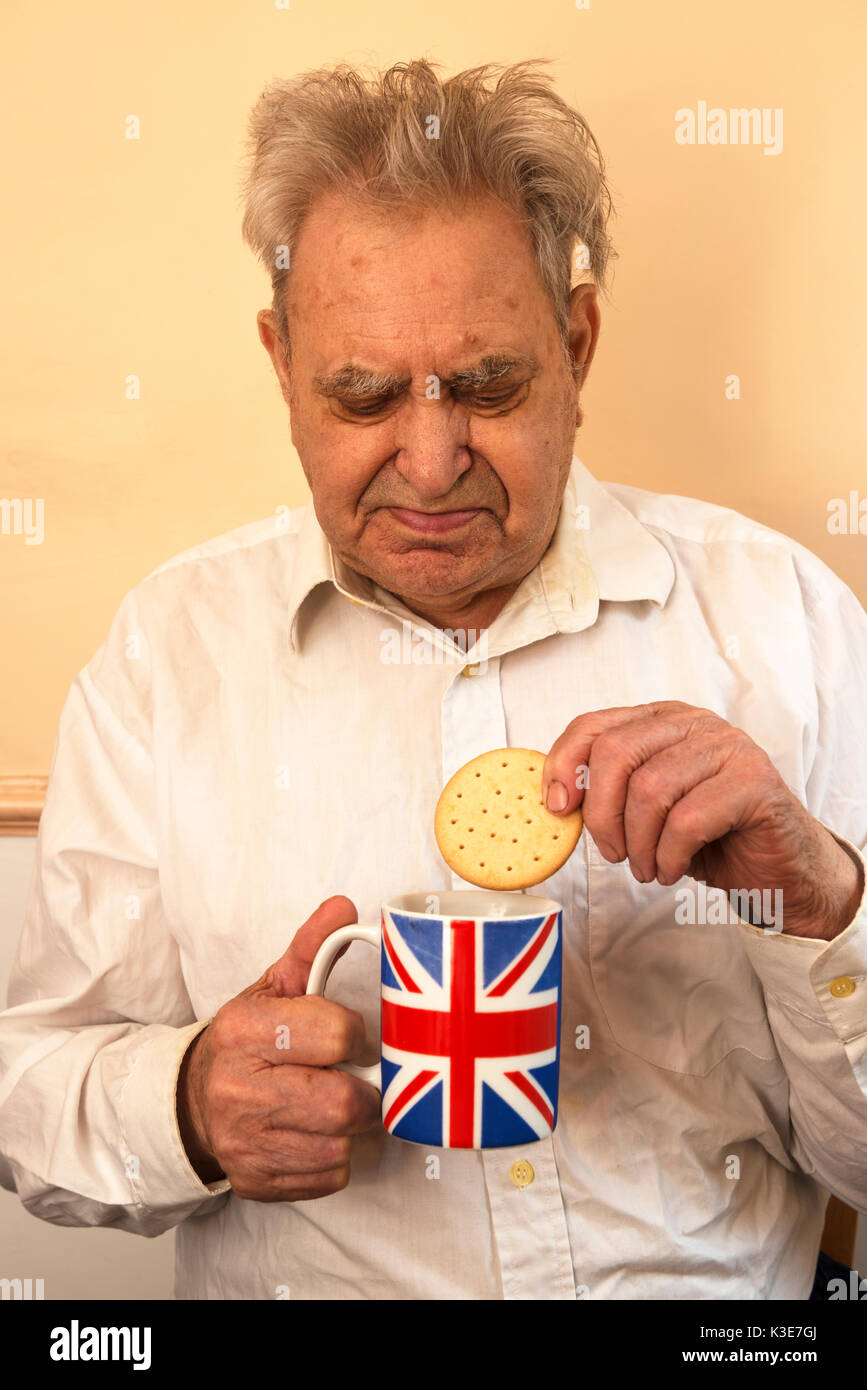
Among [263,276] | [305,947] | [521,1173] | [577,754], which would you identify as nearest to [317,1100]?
[305,947]

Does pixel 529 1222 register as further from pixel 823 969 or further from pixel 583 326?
pixel 583 326

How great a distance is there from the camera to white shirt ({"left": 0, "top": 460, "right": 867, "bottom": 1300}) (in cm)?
118

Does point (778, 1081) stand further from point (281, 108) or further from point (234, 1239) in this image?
point (281, 108)

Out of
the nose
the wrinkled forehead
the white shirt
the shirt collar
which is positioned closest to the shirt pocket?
the white shirt

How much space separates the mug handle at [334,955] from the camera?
968 mm

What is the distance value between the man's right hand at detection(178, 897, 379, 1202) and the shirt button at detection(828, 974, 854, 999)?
1.32 feet

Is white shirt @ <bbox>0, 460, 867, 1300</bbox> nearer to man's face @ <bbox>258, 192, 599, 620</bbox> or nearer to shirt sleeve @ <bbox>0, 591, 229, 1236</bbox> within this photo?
shirt sleeve @ <bbox>0, 591, 229, 1236</bbox>

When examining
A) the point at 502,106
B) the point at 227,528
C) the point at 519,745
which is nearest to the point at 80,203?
the point at 227,528

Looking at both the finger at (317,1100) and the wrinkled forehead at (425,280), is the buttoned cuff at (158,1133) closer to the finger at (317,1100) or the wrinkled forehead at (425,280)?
the finger at (317,1100)

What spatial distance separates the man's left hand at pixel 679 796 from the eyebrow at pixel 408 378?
36cm

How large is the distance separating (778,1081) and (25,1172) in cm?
76

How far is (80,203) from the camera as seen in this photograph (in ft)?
5.73

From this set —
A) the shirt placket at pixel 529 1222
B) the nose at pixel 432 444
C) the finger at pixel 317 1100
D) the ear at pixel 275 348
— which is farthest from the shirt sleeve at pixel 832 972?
the ear at pixel 275 348

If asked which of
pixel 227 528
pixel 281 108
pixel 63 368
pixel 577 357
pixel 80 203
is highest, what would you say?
pixel 80 203
